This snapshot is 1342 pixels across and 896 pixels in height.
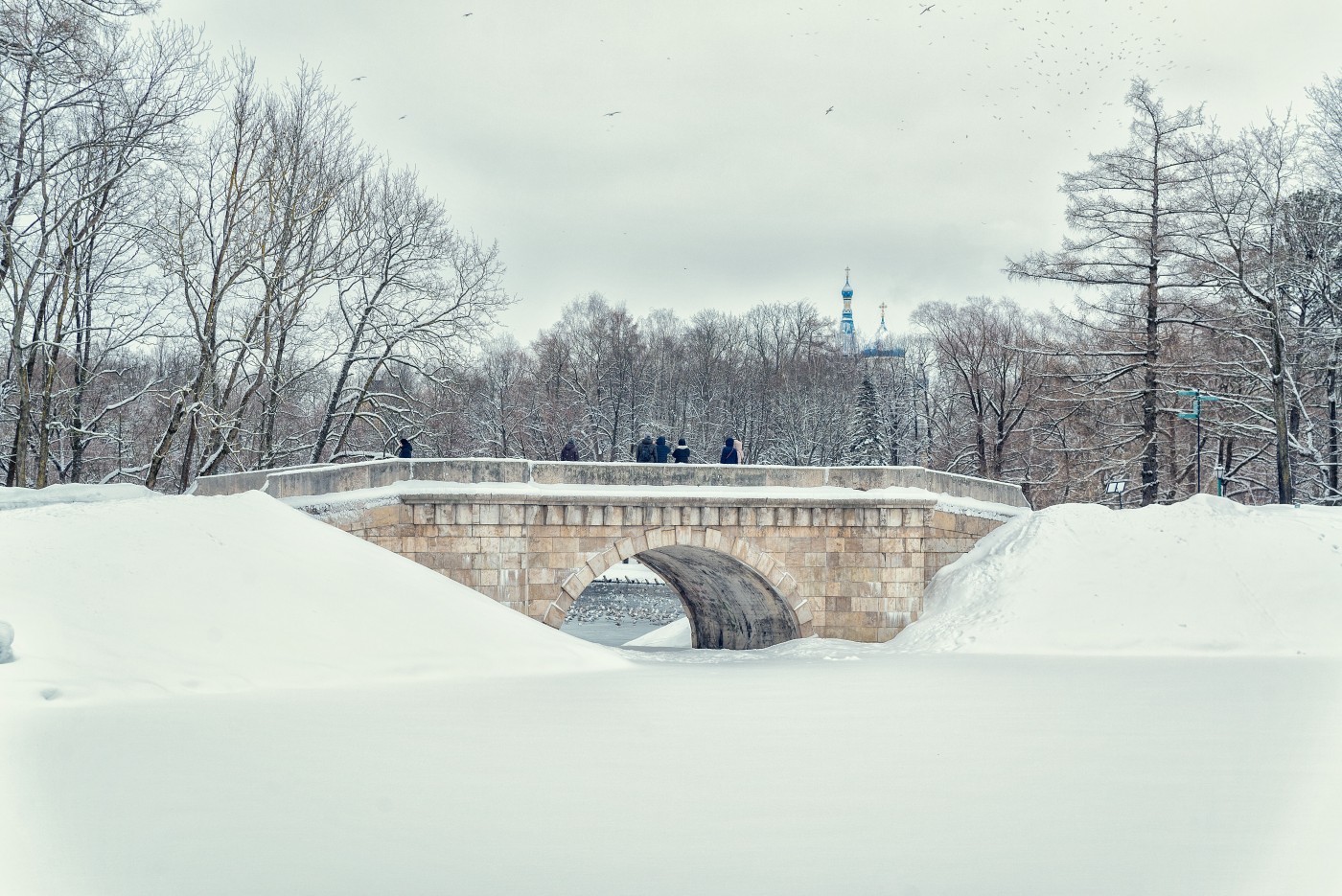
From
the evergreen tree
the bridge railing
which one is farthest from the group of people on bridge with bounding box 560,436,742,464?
the evergreen tree

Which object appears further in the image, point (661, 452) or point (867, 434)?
point (867, 434)

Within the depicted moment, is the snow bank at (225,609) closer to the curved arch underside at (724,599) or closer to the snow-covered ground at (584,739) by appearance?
the snow-covered ground at (584,739)

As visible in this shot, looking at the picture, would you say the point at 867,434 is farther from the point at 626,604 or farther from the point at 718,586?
the point at 718,586

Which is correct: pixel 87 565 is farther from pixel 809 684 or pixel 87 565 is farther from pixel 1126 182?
pixel 1126 182

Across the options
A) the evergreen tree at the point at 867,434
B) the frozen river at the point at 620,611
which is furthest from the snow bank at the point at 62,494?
the evergreen tree at the point at 867,434

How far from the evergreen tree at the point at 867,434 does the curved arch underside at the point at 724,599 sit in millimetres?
15144

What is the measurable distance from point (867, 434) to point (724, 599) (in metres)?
18.2

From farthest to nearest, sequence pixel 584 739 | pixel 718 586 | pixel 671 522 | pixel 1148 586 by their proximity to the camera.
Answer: pixel 718 586 < pixel 671 522 < pixel 1148 586 < pixel 584 739

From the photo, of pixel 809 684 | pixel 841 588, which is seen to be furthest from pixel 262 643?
pixel 841 588

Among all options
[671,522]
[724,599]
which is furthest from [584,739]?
[724,599]

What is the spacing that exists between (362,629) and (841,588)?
8751 mm

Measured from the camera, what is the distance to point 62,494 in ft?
53.9

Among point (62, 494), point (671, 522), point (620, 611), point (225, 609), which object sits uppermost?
point (62, 494)

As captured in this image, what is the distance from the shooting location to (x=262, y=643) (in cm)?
1171
